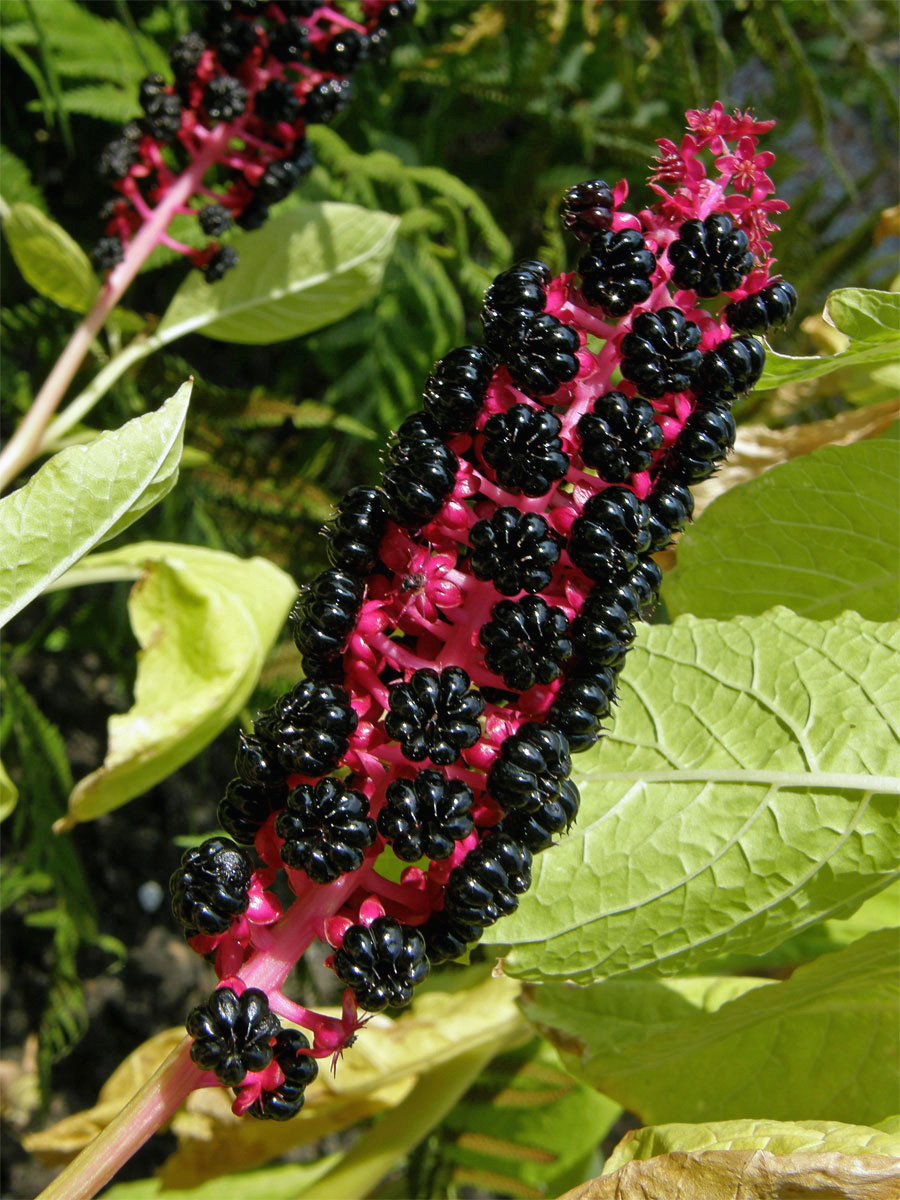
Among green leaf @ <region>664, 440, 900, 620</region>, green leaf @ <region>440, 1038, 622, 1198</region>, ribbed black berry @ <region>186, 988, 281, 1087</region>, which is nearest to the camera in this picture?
ribbed black berry @ <region>186, 988, 281, 1087</region>

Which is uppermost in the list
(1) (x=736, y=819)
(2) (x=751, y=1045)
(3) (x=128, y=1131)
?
(1) (x=736, y=819)

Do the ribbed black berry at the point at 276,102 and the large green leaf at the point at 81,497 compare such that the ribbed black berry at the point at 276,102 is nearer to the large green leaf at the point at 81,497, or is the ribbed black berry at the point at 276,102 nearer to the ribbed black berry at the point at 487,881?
the large green leaf at the point at 81,497

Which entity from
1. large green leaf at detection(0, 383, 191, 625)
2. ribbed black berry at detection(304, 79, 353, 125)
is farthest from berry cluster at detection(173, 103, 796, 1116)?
ribbed black berry at detection(304, 79, 353, 125)

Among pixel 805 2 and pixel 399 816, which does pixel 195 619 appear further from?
pixel 805 2

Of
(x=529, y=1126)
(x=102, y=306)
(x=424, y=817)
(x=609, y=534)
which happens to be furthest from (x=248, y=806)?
(x=529, y=1126)

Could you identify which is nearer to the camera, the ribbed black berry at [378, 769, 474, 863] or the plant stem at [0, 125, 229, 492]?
the ribbed black berry at [378, 769, 474, 863]

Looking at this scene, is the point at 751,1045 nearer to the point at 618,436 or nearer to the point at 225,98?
the point at 618,436

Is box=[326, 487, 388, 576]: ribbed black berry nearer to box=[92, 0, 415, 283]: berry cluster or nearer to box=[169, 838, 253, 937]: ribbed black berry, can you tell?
box=[169, 838, 253, 937]: ribbed black berry
